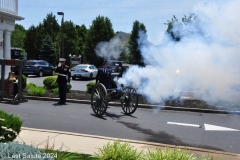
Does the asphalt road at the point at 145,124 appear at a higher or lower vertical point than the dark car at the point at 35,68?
lower

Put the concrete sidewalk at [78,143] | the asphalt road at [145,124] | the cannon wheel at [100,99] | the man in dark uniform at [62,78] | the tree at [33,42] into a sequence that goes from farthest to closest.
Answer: the tree at [33,42] → the man in dark uniform at [62,78] → the cannon wheel at [100,99] → the asphalt road at [145,124] → the concrete sidewalk at [78,143]

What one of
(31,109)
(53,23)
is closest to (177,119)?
(31,109)

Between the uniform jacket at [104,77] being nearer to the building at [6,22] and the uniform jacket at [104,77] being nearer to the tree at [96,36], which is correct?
the building at [6,22]

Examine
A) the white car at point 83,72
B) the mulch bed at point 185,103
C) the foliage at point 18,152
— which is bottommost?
the mulch bed at point 185,103

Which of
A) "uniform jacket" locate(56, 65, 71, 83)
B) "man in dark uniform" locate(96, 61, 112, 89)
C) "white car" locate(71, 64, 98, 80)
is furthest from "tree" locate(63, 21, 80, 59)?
"man in dark uniform" locate(96, 61, 112, 89)

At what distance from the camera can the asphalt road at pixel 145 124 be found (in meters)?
7.12

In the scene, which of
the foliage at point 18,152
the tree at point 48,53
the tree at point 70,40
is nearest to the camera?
the foliage at point 18,152

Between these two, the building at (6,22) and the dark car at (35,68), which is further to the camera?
the dark car at (35,68)

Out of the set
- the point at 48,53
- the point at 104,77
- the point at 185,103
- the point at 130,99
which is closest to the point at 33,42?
the point at 48,53

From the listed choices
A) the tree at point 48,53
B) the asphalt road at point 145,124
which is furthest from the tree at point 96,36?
the tree at point 48,53

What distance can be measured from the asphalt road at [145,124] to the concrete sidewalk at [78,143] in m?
0.67

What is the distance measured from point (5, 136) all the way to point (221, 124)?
6403 mm

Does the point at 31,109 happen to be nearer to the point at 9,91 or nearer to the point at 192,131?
the point at 9,91

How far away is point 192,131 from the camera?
26.4 ft
